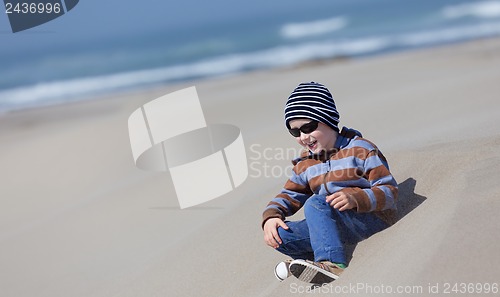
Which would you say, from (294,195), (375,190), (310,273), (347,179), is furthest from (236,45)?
(310,273)

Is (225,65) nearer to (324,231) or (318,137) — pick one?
(318,137)

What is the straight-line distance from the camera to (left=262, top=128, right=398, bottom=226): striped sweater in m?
3.04

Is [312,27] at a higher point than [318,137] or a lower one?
lower

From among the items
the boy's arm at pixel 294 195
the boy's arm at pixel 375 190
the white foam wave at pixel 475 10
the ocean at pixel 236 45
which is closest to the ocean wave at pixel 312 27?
the ocean at pixel 236 45

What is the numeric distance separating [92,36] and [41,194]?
75.7 feet

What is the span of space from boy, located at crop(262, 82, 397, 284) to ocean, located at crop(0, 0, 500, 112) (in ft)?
32.2

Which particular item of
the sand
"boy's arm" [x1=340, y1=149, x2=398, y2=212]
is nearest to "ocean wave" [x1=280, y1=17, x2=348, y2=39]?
the sand

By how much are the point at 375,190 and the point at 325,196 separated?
23 centimetres

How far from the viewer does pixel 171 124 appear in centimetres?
639

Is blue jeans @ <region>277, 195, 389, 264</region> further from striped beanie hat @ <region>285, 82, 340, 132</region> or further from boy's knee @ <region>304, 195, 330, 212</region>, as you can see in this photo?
striped beanie hat @ <region>285, 82, 340, 132</region>

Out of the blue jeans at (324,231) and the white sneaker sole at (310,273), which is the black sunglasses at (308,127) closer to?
the blue jeans at (324,231)

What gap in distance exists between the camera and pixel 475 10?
2122cm

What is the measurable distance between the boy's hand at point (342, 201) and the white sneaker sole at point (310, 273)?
25 centimetres

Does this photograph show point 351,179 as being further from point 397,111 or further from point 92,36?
point 92,36
